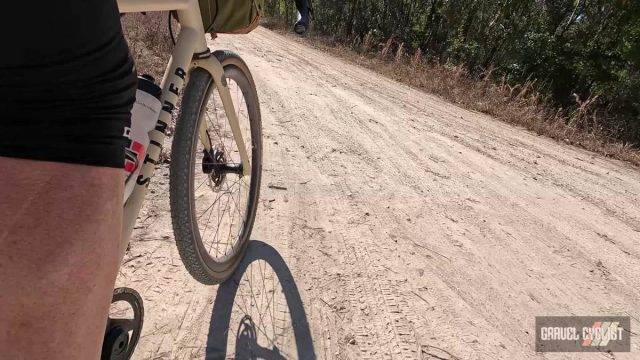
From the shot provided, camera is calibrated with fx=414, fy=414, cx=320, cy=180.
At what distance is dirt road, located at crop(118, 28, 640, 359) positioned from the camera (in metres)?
1.85

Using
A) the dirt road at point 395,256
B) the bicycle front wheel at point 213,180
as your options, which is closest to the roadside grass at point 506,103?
the dirt road at point 395,256

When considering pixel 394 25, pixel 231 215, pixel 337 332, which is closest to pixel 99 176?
pixel 337 332

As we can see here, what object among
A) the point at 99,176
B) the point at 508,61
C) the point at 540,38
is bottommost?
the point at 99,176

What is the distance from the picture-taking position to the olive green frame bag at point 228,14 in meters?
1.57

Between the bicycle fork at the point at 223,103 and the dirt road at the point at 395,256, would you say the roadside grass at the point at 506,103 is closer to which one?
the dirt road at the point at 395,256

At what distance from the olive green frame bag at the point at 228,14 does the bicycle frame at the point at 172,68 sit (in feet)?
0.26

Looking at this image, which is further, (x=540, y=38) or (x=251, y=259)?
(x=540, y=38)

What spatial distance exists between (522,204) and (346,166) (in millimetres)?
1481

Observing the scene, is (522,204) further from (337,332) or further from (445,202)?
(337,332)

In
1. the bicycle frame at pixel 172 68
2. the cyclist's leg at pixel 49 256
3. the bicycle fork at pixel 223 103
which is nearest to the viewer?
the cyclist's leg at pixel 49 256

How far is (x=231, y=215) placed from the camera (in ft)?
7.93
